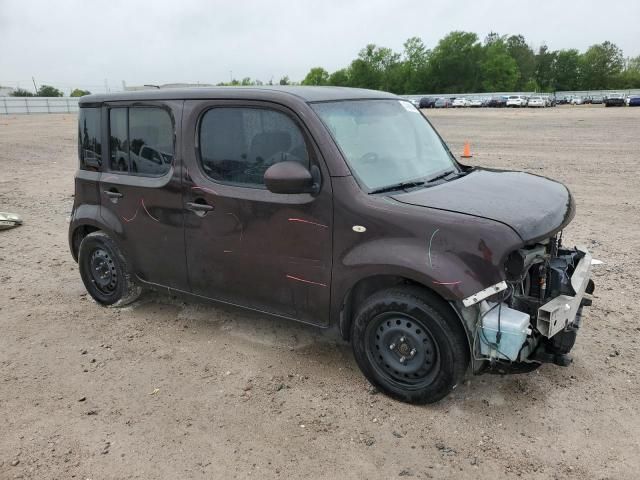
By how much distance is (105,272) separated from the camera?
500 centimetres

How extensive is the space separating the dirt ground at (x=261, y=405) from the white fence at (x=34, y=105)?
5247 cm

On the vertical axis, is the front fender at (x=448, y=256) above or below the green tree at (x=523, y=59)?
below

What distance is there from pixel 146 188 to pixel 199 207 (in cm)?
64

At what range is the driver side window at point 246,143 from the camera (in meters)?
3.60

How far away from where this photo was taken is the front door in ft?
11.6

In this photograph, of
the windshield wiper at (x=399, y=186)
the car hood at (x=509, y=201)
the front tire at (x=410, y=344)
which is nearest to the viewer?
the car hood at (x=509, y=201)

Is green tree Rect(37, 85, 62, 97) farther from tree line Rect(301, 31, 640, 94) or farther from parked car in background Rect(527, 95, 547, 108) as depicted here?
parked car in background Rect(527, 95, 547, 108)

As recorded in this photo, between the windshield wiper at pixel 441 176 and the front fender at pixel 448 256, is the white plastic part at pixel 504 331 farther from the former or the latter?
the windshield wiper at pixel 441 176

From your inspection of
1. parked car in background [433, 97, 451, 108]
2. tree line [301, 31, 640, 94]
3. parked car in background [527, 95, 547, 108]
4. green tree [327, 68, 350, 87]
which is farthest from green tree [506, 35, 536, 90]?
parked car in background [527, 95, 547, 108]

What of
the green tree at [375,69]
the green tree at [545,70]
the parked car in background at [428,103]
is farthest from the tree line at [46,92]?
the green tree at [545,70]

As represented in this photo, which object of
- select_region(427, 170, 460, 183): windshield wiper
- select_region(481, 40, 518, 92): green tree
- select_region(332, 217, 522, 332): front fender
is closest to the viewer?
select_region(332, 217, 522, 332): front fender

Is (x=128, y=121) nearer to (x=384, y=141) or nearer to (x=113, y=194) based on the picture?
(x=113, y=194)

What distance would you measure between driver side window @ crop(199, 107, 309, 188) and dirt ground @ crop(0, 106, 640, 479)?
1095mm

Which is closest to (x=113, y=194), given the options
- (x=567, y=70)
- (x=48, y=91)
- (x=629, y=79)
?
(x=48, y=91)
